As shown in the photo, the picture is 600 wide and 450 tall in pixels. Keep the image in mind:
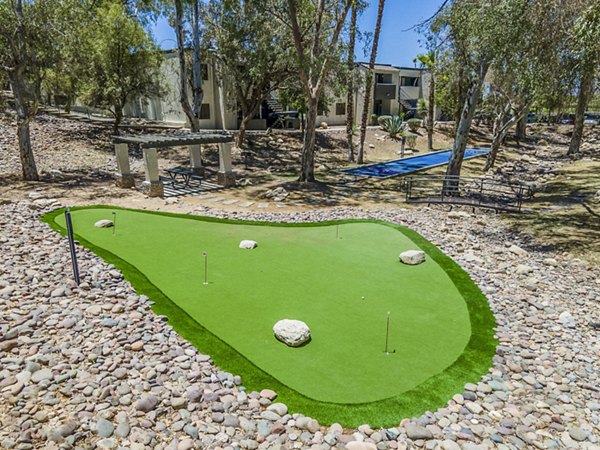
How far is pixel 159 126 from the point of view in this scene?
2992 centimetres

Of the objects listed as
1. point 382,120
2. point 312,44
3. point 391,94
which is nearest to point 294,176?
point 312,44

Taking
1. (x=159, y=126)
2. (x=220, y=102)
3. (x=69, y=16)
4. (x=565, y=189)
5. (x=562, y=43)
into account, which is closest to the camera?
(x=562, y=43)

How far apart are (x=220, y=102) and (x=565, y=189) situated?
24113 mm

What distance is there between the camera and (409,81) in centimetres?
4972

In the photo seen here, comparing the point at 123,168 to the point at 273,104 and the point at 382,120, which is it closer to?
the point at 273,104

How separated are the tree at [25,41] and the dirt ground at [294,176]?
9.26ft

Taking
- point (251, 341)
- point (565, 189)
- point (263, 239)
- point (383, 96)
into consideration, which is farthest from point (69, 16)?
point (383, 96)

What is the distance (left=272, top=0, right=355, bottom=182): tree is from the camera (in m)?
16.2

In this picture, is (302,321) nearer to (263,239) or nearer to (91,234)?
(263,239)

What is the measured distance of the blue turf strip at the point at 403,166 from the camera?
23217 mm

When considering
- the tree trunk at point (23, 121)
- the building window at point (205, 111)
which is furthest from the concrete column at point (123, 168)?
the building window at point (205, 111)

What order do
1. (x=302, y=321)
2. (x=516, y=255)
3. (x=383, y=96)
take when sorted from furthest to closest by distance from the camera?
(x=383, y=96) → (x=516, y=255) → (x=302, y=321)

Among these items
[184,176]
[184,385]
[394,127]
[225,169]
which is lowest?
[184,385]

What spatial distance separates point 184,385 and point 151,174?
38.6 feet
